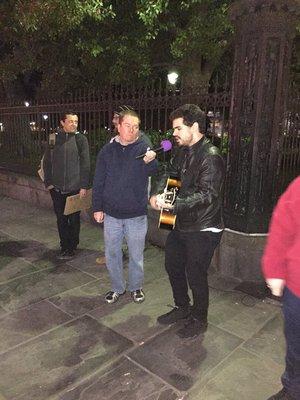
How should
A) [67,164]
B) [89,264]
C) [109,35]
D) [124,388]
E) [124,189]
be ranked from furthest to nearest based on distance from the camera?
1. [109,35]
2. [89,264]
3. [67,164]
4. [124,189]
5. [124,388]

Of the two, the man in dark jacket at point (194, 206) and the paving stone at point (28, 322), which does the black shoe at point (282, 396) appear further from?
the paving stone at point (28, 322)

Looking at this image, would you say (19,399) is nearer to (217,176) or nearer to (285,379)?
(285,379)

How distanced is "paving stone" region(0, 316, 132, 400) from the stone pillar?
2.26 meters

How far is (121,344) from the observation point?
11.4 ft

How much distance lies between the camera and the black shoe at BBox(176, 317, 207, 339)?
3549 millimetres

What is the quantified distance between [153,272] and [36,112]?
16.8ft

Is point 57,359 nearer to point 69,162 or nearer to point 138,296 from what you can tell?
point 138,296

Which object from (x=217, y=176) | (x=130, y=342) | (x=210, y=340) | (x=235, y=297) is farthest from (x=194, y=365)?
(x=217, y=176)

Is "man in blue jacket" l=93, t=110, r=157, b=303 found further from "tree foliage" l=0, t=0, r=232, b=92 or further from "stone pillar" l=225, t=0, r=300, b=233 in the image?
"tree foliage" l=0, t=0, r=232, b=92

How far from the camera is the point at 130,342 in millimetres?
3484

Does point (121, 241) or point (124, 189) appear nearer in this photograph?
point (124, 189)

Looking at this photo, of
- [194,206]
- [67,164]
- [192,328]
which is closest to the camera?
[194,206]

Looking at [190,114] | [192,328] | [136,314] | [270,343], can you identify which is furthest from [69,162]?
[270,343]

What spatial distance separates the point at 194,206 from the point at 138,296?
1.56 m
